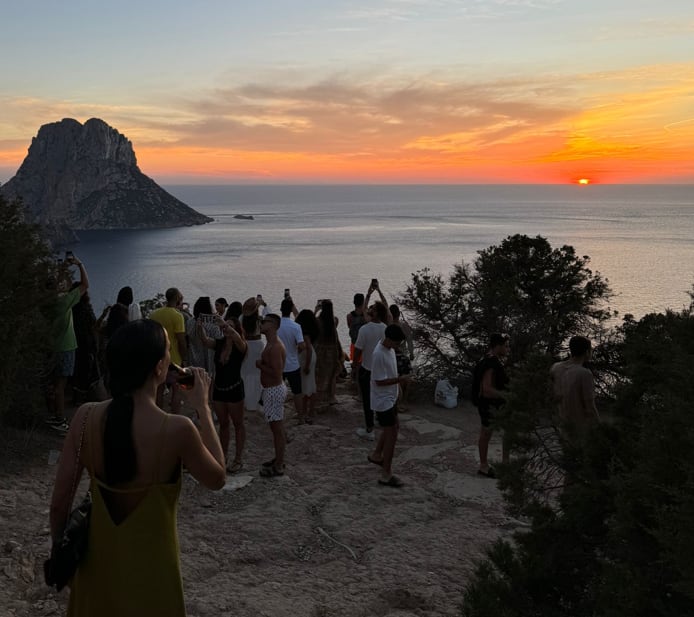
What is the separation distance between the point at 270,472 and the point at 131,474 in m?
5.04

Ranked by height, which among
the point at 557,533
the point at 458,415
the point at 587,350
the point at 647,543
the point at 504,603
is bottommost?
the point at 458,415

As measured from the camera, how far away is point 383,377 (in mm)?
6961

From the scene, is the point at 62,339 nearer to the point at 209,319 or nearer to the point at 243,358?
the point at 209,319

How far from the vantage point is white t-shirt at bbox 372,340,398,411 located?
273 inches

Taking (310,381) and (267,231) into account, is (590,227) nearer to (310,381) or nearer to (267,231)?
(267,231)

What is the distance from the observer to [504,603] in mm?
3387

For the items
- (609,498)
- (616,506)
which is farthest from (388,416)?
(616,506)

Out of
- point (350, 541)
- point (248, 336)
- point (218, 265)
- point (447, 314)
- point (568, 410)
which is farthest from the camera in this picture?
point (218, 265)

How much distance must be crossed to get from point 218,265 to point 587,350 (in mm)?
68111

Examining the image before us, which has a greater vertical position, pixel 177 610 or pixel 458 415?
pixel 177 610

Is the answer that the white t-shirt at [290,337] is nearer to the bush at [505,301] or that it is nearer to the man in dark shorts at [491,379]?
the man in dark shorts at [491,379]

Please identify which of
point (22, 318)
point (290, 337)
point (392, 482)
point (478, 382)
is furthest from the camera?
point (290, 337)

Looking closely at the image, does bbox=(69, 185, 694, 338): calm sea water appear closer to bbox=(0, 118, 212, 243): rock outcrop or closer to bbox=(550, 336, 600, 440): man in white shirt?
bbox=(550, 336, 600, 440): man in white shirt

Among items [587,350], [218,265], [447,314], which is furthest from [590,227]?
[587,350]
